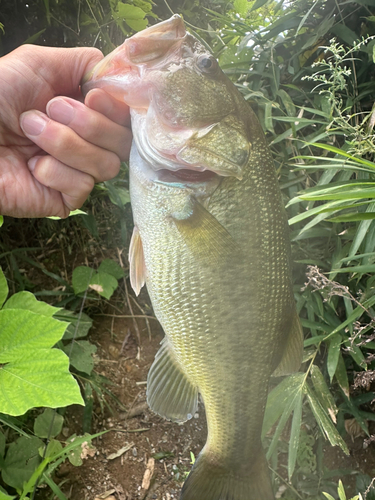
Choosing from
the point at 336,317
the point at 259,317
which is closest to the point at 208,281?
the point at 259,317

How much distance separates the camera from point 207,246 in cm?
78

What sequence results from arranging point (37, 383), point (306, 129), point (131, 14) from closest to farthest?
1. point (37, 383)
2. point (131, 14)
3. point (306, 129)

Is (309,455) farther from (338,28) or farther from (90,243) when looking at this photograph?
(338,28)

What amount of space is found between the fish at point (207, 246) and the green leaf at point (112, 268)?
34.6 inches

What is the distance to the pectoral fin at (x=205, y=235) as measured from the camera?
2.48 feet

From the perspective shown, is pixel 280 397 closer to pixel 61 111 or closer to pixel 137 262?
pixel 137 262

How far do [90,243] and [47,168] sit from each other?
106 cm

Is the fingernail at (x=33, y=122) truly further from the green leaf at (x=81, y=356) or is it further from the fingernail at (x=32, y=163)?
the green leaf at (x=81, y=356)

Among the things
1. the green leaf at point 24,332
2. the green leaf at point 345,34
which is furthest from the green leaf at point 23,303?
the green leaf at point 345,34

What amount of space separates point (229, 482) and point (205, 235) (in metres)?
0.57

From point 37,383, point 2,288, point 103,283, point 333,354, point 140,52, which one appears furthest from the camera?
point 103,283

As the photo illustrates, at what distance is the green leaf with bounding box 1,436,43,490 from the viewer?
1268 millimetres

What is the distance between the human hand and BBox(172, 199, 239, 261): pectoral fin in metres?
0.22

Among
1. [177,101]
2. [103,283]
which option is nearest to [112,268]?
[103,283]
